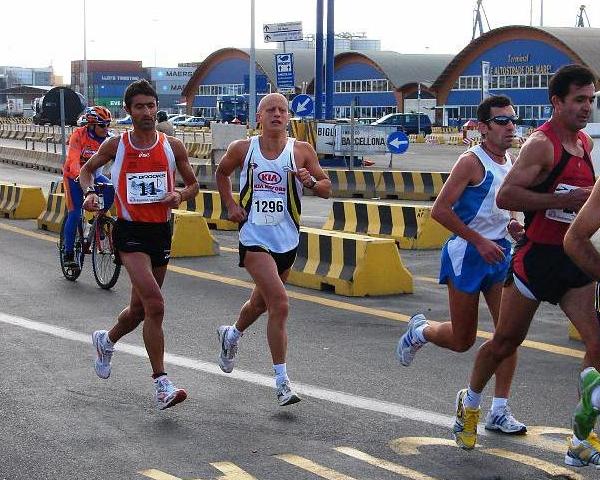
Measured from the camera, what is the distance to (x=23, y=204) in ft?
70.3

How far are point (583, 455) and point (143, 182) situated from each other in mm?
3493

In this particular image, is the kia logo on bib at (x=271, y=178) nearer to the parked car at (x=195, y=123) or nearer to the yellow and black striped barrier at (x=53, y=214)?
the yellow and black striped barrier at (x=53, y=214)

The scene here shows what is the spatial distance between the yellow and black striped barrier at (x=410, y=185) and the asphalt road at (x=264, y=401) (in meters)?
14.3

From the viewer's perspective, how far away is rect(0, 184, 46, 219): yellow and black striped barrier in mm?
21442

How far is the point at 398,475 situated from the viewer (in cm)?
602

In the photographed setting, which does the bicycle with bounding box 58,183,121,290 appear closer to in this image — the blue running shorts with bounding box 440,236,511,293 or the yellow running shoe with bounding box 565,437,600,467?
the blue running shorts with bounding box 440,236,511,293

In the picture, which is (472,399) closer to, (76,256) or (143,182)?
(143,182)

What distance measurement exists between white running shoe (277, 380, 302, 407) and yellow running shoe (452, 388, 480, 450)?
45.7 inches

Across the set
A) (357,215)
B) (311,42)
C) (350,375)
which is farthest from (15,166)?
(311,42)

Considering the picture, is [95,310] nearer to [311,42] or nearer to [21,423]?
[21,423]

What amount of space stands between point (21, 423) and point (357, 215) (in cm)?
1087

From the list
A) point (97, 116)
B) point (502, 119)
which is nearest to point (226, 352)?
point (502, 119)

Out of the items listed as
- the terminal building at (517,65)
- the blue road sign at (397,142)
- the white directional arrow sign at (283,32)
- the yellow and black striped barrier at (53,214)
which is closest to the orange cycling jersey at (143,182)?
the yellow and black striped barrier at (53,214)

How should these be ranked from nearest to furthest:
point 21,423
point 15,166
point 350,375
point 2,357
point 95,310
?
point 21,423 < point 350,375 < point 2,357 < point 95,310 < point 15,166
